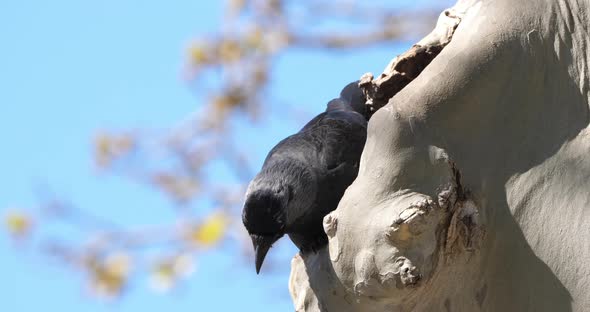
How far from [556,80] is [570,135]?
147 mm

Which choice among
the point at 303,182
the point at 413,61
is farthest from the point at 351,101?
the point at 413,61

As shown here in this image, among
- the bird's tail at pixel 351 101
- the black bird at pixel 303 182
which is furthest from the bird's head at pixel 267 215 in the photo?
the bird's tail at pixel 351 101

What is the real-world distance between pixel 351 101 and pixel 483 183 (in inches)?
62.2

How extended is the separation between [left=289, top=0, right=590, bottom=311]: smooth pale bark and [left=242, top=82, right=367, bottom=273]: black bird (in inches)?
40.6

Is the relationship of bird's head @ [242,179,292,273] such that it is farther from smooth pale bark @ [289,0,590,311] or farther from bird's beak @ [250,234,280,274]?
smooth pale bark @ [289,0,590,311]

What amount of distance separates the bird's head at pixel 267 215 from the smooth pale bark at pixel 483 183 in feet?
3.36

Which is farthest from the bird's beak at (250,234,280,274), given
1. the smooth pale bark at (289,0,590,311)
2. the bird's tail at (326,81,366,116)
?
the smooth pale bark at (289,0,590,311)

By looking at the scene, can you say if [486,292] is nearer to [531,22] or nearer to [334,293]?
[334,293]

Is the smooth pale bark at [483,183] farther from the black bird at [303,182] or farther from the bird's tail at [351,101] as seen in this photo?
the bird's tail at [351,101]

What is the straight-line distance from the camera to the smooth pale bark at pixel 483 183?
2283 mm

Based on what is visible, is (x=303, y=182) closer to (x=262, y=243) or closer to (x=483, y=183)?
(x=262, y=243)

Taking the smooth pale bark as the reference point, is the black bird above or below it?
above

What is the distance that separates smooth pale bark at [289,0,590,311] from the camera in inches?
89.9

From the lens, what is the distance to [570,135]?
2.41m
